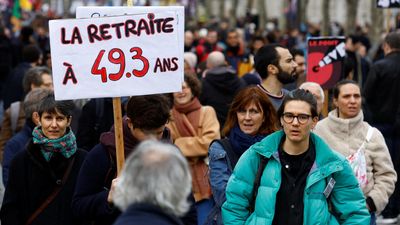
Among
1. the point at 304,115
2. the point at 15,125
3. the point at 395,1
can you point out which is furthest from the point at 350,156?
the point at 395,1

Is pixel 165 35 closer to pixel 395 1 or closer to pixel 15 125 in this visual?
pixel 15 125

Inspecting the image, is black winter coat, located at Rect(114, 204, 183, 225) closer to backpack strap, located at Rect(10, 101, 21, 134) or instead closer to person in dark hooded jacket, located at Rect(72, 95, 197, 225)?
person in dark hooded jacket, located at Rect(72, 95, 197, 225)

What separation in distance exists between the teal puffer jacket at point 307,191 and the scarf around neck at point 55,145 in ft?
3.60

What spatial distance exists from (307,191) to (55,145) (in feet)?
5.35

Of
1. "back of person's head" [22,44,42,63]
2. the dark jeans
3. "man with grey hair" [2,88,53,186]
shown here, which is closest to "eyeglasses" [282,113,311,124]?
"man with grey hair" [2,88,53,186]

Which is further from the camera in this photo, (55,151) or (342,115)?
(342,115)

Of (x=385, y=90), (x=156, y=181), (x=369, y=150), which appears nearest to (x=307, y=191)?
(x=369, y=150)

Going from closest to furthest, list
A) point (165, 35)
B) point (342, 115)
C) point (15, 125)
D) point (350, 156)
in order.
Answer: point (165, 35) → point (350, 156) → point (342, 115) → point (15, 125)

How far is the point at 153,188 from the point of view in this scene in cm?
412

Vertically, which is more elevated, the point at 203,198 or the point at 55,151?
the point at 55,151

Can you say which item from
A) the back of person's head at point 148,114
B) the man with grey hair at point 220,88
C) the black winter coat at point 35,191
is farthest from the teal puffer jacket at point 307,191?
the man with grey hair at point 220,88

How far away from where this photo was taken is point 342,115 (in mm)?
8023

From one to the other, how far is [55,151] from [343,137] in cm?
218

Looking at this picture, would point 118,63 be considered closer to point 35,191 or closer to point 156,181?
point 35,191
